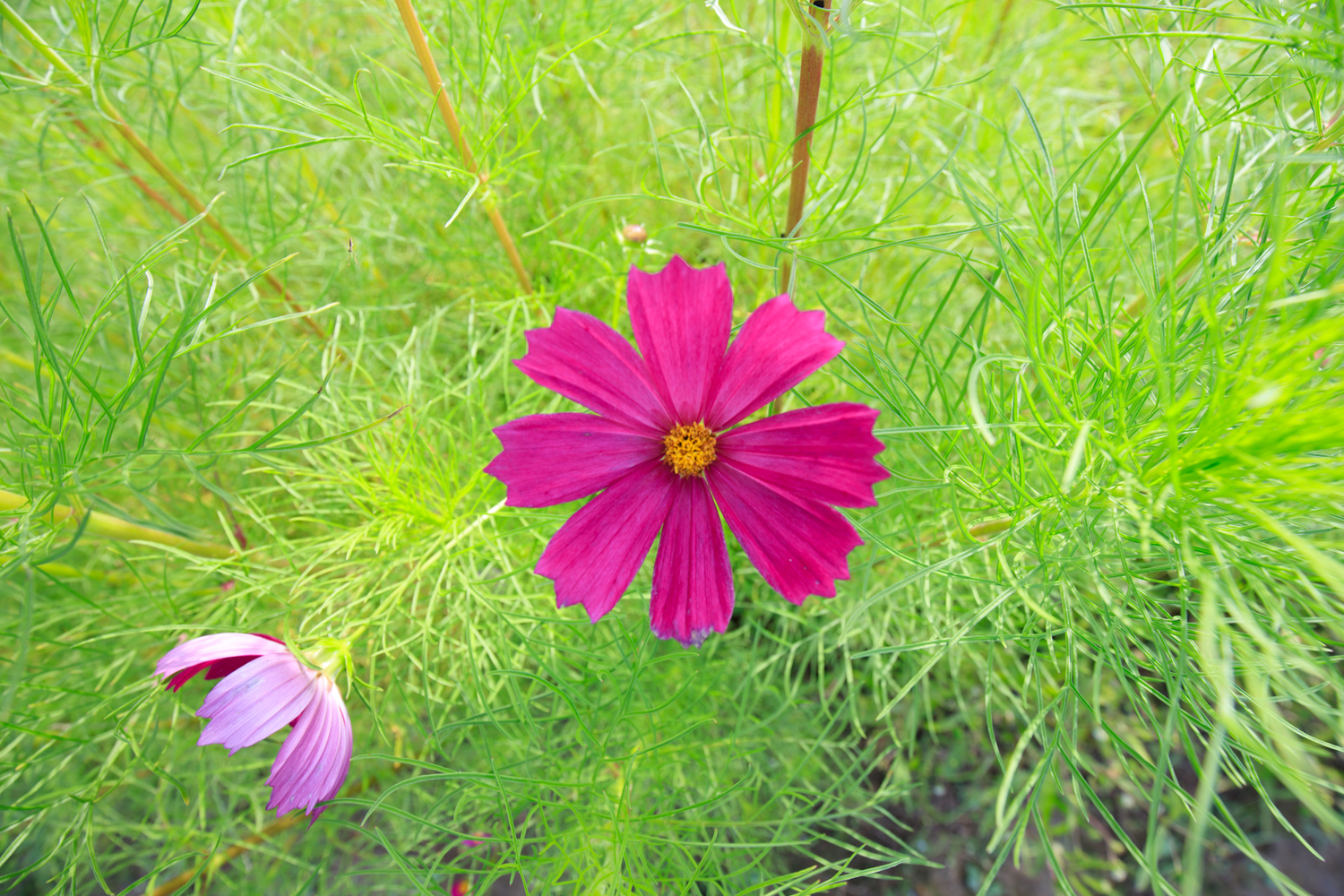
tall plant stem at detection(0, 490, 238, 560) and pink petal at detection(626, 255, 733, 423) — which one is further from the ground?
pink petal at detection(626, 255, 733, 423)

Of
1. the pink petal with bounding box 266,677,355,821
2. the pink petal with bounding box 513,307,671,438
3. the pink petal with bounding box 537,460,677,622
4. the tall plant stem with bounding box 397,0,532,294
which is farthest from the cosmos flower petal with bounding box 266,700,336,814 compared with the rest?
the tall plant stem with bounding box 397,0,532,294

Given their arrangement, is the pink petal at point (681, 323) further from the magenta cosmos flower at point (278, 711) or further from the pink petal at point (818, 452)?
the magenta cosmos flower at point (278, 711)

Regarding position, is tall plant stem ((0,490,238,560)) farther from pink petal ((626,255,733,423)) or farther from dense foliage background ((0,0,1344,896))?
pink petal ((626,255,733,423))

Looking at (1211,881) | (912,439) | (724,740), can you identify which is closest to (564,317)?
(912,439)

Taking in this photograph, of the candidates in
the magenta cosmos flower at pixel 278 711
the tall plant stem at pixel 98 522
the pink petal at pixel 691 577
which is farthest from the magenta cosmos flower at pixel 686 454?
the tall plant stem at pixel 98 522

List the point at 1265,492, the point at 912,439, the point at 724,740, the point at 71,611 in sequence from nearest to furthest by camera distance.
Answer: the point at 1265,492, the point at 912,439, the point at 71,611, the point at 724,740

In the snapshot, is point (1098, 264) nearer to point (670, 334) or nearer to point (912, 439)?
point (912, 439)
